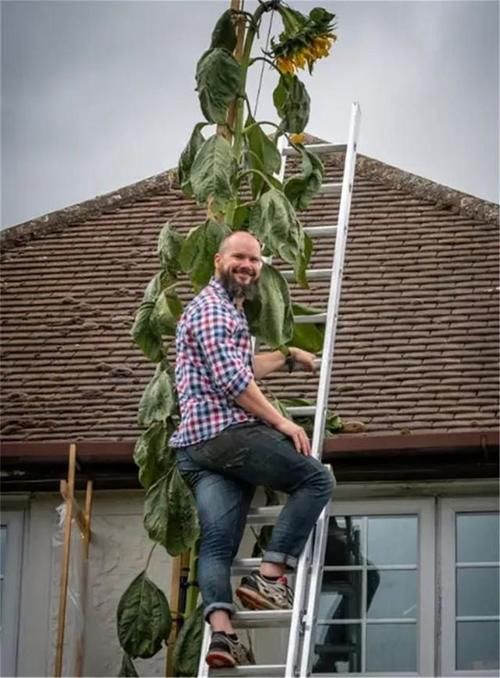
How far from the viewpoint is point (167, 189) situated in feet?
54.5

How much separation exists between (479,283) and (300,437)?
4.39 m

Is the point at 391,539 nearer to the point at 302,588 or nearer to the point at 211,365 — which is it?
the point at 302,588

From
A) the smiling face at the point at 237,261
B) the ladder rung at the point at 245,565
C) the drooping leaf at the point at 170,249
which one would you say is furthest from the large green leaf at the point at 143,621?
the smiling face at the point at 237,261

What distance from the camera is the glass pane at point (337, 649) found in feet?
44.3

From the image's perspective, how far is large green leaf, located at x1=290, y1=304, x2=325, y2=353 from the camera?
12.0 meters

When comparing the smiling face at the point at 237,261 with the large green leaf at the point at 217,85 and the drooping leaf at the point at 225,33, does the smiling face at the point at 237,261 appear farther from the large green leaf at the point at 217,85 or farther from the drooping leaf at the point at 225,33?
the drooping leaf at the point at 225,33

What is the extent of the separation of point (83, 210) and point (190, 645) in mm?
5387

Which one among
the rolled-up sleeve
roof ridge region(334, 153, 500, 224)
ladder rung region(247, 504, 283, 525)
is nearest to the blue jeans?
the rolled-up sleeve

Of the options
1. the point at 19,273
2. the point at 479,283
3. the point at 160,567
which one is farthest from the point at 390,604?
the point at 19,273

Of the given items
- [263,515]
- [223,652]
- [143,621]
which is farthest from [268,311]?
[143,621]

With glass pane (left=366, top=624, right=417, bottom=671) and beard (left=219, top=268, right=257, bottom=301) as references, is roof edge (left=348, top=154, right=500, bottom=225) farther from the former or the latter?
beard (left=219, top=268, right=257, bottom=301)

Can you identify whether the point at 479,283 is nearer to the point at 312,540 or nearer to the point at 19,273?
the point at 19,273

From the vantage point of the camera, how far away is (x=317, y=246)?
606 inches

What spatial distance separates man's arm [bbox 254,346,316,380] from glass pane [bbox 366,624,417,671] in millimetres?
→ 2474
